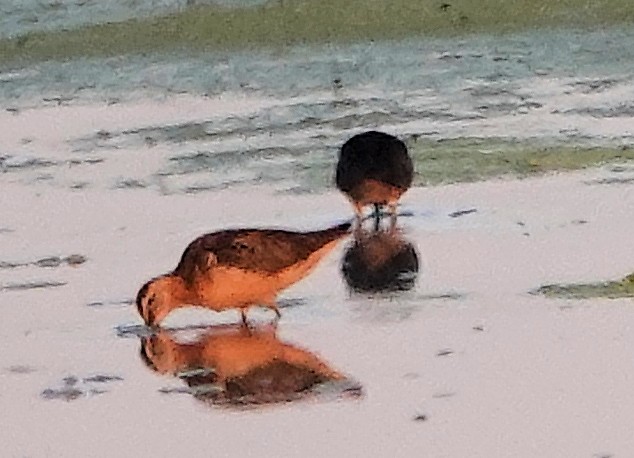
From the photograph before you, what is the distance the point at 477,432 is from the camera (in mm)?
3328

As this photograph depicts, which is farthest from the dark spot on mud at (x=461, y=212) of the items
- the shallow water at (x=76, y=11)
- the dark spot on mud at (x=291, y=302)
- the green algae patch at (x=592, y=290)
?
the shallow water at (x=76, y=11)

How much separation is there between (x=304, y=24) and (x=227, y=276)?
12.2 ft

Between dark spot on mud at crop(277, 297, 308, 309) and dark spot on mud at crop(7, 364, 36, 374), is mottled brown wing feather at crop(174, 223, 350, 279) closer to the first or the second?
dark spot on mud at crop(277, 297, 308, 309)

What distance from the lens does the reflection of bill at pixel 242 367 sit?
3578 millimetres

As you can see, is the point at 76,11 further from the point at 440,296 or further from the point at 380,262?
the point at 440,296

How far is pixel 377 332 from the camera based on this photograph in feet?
12.9

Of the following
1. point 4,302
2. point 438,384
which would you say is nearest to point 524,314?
point 438,384

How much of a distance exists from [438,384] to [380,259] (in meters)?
0.91

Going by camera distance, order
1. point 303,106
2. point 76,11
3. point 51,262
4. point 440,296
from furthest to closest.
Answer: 1. point 76,11
2. point 303,106
3. point 51,262
4. point 440,296

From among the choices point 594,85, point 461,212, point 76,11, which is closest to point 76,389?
point 461,212

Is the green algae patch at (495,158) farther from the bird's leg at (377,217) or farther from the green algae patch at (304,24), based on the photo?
the green algae patch at (304,24)

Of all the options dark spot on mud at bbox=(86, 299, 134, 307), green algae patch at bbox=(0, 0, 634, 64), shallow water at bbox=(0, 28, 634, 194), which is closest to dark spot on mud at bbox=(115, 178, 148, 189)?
shallow water at bbox=(0, 28, 634, 194)

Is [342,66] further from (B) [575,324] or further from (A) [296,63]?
(B) [575,324]

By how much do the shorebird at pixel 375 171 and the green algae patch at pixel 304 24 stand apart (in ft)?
8.46
